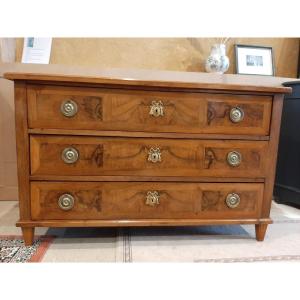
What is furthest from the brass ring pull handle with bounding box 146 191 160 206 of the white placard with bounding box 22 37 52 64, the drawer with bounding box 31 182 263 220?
the white placard with bounding box 22 37 52 64

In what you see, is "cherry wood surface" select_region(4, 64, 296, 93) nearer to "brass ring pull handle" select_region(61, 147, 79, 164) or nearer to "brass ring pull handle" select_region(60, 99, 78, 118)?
"brass ring pull handle" select_region(60, 99, 78, 118)

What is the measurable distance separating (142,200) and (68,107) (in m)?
0.46

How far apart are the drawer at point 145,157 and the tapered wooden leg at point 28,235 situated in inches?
9.4

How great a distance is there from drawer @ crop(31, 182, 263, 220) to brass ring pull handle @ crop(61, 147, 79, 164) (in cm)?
9

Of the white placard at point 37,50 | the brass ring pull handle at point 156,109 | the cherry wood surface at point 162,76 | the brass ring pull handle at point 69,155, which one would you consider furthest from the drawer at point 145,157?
the white placard at point 37,50

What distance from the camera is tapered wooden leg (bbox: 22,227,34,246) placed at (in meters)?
1.01

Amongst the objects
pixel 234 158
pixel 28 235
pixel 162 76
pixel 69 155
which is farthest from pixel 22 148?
pixel 162 76

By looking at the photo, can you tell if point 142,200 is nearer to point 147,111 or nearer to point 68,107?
point 147,111

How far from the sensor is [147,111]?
0.97 metres
